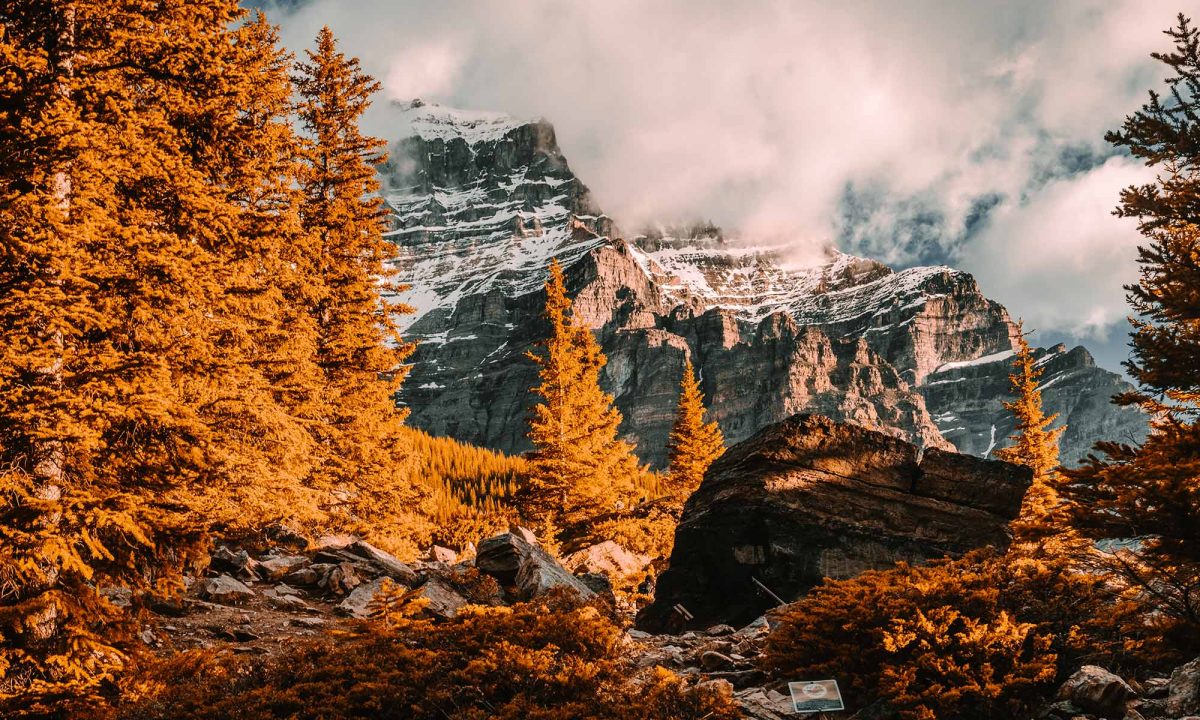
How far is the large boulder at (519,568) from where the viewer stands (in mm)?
13203

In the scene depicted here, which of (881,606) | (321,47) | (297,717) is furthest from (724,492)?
(321,47)

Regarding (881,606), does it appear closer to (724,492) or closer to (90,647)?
(724,492)

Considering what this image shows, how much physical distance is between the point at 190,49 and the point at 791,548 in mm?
13721

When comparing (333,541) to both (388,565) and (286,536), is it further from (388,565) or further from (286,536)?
(388,565)

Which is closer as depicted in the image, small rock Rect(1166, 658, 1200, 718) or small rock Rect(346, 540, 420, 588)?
small rock Rect(1166, 658, 1200, 718)

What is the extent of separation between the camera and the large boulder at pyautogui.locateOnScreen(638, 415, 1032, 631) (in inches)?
532

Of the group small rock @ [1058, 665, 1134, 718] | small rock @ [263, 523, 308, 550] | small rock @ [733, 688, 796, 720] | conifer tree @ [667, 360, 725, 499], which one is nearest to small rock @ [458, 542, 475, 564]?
small rock @ [263, 523, 308, 550]

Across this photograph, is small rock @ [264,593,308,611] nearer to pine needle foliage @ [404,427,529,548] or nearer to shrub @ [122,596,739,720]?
shrub @ [122,596,739,720]

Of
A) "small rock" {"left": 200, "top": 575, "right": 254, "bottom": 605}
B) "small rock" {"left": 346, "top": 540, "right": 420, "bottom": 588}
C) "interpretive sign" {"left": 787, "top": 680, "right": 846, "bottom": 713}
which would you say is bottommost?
"small rock" {"left": 200, "top": 575, "right": 254, "bottom": 605}

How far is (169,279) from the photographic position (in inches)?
304

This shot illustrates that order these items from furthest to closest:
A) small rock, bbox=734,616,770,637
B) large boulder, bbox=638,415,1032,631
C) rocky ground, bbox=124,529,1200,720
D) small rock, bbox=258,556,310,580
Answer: small rock, bbox=258,556,310,580
large boulder, bbox=638,415,1032,631
small rock, bbox=734,616,770,637
rocky ground, bbox=124,529,1200,720

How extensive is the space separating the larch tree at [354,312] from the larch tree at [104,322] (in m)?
9.24

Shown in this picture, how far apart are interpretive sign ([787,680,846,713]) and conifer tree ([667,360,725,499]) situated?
31690mm

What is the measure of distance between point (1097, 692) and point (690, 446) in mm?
34215
